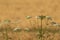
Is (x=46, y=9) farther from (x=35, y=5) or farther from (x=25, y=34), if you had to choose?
(x=25, y=34)

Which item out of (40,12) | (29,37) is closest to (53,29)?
(29,37)

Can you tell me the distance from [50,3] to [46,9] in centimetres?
43

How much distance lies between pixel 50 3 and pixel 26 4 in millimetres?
556

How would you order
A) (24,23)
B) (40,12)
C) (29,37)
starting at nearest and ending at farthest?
(29,37) < (24,23) < (40,12)

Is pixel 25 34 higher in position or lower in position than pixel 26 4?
lower

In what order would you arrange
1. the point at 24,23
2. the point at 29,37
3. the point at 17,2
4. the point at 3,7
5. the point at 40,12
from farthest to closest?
the point at 17,2 < the point at 3,7 < the point at 40,12 < the point at 24,23 < the point at 29,37

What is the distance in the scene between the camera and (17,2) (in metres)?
5.34

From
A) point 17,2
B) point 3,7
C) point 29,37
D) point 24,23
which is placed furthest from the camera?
point 17,2

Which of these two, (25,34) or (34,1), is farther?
(34,1)

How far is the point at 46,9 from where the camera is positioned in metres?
4.83

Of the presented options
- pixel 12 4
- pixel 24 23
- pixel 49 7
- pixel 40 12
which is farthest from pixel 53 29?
pixel 12 4

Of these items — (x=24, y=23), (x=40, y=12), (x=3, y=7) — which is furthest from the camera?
(x=3, y=7)

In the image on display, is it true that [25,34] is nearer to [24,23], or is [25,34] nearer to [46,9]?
[24,23]

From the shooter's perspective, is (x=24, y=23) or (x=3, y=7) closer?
(x=24, y=23)
